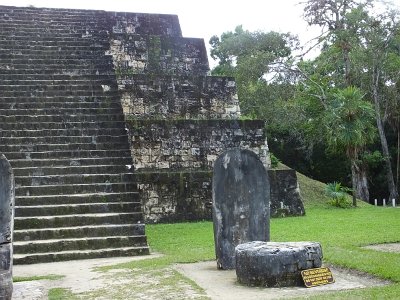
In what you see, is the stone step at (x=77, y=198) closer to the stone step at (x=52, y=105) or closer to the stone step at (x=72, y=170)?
the stone step at (x=72, y=170)

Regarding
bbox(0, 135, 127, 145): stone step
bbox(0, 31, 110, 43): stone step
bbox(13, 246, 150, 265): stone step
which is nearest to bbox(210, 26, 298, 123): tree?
bbox(0, 31, 110, 43): stone step

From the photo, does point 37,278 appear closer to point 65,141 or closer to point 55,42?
point 65,141

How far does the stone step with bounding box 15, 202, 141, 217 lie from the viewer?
7746 millimetres

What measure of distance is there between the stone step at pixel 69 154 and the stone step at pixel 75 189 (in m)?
0.82

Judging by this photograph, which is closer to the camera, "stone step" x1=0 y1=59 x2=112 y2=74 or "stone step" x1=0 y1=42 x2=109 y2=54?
"stone step" x1=0 y1=59 x2=112 y2=74

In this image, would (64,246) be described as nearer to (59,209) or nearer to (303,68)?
(59,209)

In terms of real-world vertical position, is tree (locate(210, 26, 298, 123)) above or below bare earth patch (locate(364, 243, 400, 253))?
above

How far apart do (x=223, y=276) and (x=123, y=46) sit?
808 cm

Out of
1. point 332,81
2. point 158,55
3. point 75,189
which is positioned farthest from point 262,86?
point 75,189

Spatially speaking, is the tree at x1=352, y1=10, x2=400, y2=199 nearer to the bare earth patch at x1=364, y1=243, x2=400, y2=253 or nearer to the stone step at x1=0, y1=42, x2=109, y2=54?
the stone step at x1=0, y1=42, x2=109, y2=54

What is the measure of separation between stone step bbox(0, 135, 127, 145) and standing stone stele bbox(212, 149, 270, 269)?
379 centimetres

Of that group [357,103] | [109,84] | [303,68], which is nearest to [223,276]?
[109,84]

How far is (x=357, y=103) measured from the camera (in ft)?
51.2

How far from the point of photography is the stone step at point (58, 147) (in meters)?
9.00
